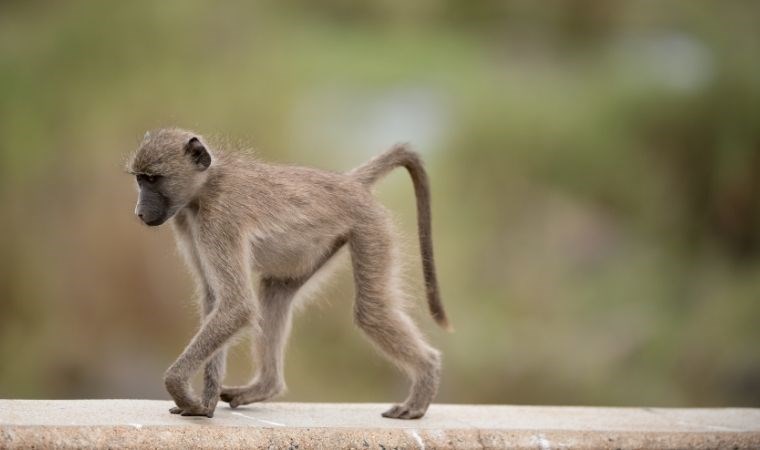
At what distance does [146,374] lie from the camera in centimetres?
1428

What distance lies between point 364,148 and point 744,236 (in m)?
5.23

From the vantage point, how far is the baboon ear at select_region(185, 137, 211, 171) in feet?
20.9

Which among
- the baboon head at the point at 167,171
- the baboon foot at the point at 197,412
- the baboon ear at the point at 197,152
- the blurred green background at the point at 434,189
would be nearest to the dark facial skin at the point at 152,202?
the baboon head at the point at 167,171

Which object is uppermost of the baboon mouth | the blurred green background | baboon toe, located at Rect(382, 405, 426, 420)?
the baboon mouth

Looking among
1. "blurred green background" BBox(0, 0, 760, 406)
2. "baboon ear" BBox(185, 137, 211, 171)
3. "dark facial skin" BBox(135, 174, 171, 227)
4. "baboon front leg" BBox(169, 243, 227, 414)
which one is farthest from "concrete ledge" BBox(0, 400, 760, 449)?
"blurred green background" BBox(0, 0, 760, 406)

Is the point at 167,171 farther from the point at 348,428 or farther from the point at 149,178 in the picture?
the point at 348,428

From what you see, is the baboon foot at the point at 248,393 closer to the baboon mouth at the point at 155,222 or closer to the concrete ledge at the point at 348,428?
the concrete ledge at the point at 348,428

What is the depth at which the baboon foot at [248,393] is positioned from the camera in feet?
22.9

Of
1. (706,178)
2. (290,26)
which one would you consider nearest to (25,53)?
(290,26)

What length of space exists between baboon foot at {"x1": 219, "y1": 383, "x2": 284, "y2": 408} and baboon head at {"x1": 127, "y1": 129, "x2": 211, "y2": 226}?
1.19m

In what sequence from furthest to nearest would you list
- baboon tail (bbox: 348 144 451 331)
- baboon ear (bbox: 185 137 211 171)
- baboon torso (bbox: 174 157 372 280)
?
baboon tail (bbox: 348 144 451 331), baboon torso (bbox: 174 157 372 280), baboon ear (bbox: 185 137 211 171)

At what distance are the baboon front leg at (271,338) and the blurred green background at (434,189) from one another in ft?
21.4

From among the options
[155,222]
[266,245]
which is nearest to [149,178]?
[155,222]

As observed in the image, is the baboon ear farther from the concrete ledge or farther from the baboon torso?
the concrete ledge
